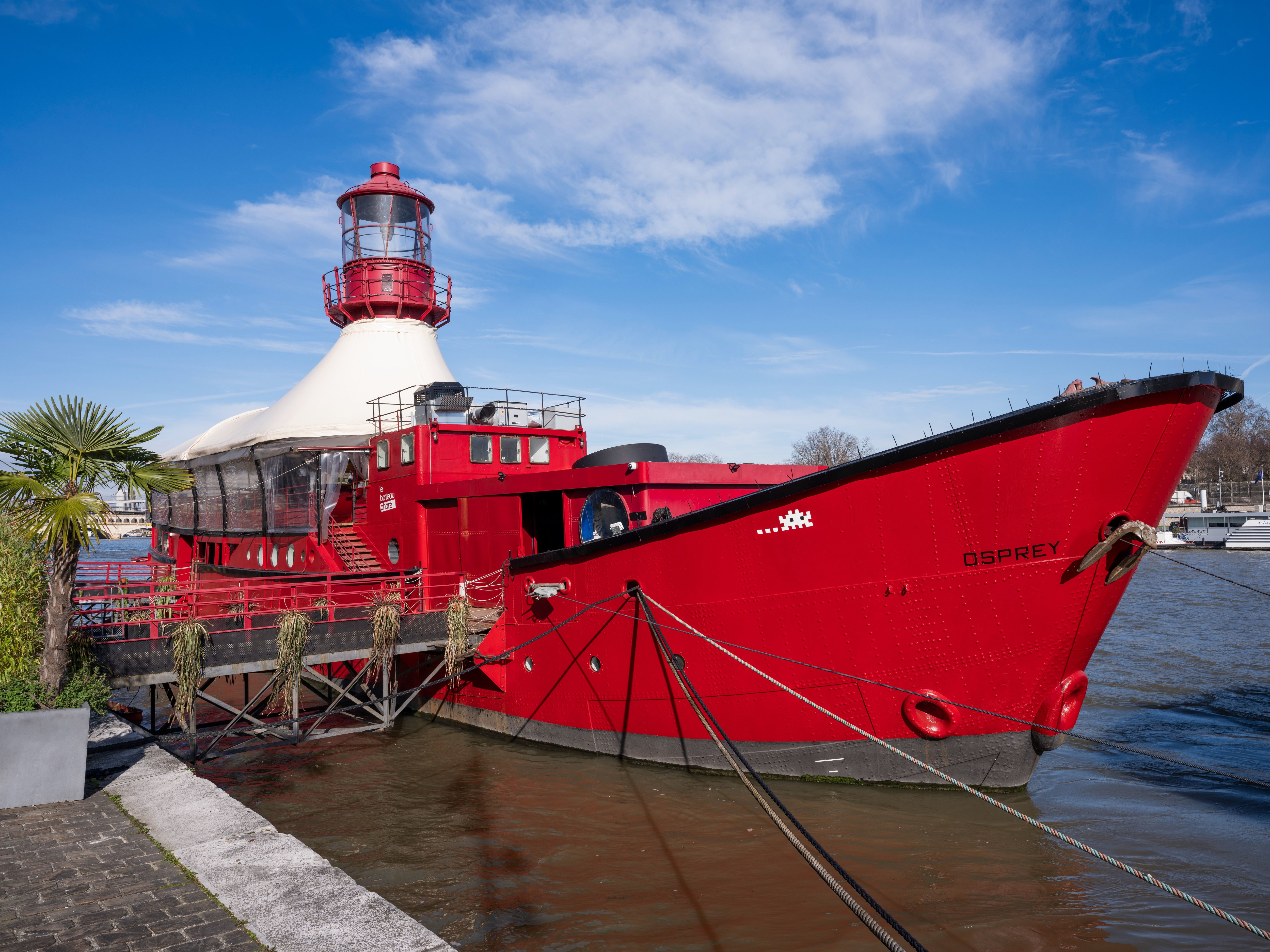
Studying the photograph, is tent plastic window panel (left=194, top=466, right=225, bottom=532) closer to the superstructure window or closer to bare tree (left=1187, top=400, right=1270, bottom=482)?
the superstructure window

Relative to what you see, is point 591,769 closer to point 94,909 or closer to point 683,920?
point 683,920

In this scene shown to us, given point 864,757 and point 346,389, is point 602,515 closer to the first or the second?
point 864,757

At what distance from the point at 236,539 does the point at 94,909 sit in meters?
17.1

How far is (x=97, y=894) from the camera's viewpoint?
200 inches

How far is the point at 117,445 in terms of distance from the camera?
309 inches

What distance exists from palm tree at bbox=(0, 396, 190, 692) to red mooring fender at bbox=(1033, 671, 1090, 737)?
9035 millimetres

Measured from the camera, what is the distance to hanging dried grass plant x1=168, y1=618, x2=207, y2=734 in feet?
32.9

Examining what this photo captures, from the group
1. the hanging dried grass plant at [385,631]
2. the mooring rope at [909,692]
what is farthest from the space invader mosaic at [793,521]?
the hanging dried grass plant at [385,631]

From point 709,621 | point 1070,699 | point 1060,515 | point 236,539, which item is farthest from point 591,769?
point 236,539

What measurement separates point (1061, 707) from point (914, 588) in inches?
77.0

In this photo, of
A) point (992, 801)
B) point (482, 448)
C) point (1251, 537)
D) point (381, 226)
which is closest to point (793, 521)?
point (992, 801)

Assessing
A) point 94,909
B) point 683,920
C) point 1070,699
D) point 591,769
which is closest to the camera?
point 94,909

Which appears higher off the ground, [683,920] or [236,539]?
[236,539]

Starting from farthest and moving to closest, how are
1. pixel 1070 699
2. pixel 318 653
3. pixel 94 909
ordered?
pixel 318 653 → pixel 1070 699 → pixel 94 909
